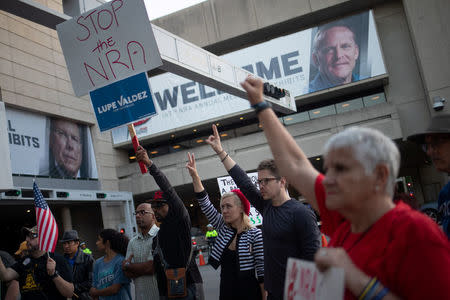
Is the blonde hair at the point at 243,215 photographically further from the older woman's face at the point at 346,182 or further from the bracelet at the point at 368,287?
the bracelet at the point at 368,287

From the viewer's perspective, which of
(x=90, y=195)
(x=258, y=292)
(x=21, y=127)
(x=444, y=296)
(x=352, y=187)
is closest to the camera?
(x=444, y=296)

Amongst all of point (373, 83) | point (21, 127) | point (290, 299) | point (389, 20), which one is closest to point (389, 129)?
point (373, 83)

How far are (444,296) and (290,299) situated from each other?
2.06 ft

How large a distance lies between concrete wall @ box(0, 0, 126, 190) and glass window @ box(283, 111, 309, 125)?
1134 cm

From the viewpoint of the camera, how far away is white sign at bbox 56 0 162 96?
476 centimetres

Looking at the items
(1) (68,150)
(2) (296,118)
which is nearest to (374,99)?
(2) (296,118)

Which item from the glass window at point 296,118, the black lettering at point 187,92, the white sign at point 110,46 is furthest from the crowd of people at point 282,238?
the glass window at point 296,118

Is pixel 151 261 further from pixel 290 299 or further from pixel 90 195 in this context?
pixel 90 195

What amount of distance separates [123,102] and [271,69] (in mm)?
20672

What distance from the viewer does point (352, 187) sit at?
1547 mm

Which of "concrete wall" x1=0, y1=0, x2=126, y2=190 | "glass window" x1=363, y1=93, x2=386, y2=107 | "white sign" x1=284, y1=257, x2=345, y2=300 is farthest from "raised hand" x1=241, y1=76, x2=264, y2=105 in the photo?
"glass window" x1=363, y1=93, x2=386, y2=107

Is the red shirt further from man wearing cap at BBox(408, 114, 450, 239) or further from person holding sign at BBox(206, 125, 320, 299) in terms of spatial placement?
person holding sign at BBox(206, 125, 320, 299)

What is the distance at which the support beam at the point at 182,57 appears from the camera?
589 cm

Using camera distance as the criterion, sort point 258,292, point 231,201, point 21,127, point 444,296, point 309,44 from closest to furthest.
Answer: point 444,296, point 258,292, point 231,201, point 21,127, point 309,44
